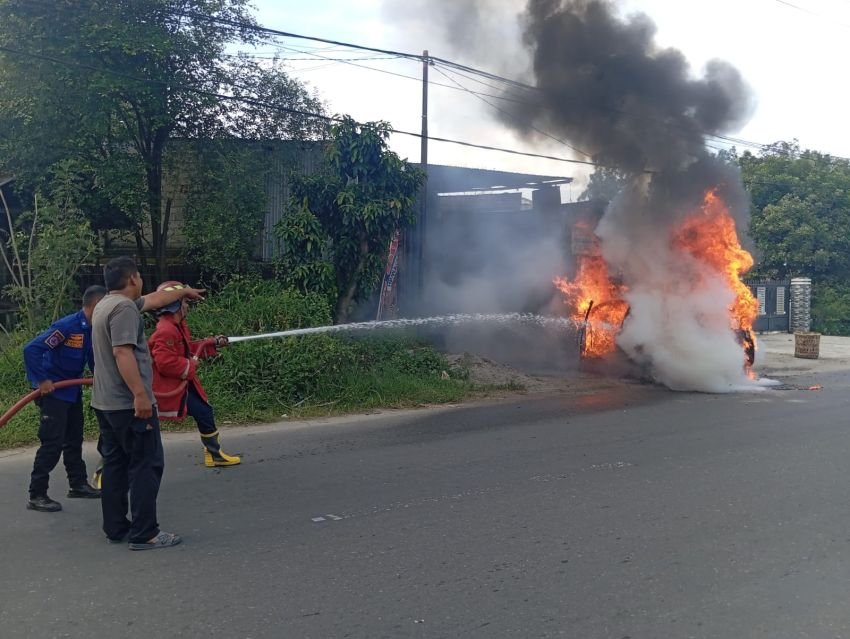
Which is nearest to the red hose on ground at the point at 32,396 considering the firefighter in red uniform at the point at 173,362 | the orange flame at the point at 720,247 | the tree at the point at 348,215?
the firefighter in red uniform at the point at 173,362

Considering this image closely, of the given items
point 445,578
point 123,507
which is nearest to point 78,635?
point 123,507

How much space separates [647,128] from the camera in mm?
13375

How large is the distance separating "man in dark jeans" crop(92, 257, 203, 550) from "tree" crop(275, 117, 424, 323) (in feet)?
22.8

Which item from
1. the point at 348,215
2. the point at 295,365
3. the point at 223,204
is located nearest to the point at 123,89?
the point at 223,204

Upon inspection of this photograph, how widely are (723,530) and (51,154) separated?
1031 centimetres

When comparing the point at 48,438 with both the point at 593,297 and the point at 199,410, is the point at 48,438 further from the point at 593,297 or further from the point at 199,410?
the point at 593,297

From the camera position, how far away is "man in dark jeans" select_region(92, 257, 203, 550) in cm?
424

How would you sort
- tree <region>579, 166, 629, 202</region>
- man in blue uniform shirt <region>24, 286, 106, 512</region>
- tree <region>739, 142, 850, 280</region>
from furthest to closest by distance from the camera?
tree <region>739, 142, 850, 280</region>, tree <region>579, 166, 629, 202</region>, man in blue uniform shirt <region>24, 286, 106, 512</region>

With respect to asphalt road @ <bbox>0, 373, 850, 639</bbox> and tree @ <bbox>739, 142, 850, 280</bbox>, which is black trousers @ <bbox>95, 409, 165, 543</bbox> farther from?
tree @ <bbox>739, 142, 850, 280</bbox>

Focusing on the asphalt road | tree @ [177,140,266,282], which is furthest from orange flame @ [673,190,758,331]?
tree @ [177,140,266,282]

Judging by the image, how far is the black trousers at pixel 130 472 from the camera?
4.38 metres

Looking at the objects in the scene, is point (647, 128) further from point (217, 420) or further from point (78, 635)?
point (78, 635)

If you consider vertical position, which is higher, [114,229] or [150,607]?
[114,229]

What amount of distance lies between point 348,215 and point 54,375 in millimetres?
6817
